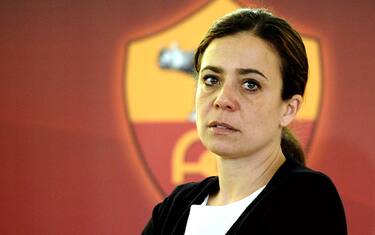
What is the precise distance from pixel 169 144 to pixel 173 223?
1071 mm

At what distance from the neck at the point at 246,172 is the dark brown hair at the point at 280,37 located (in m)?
0.04

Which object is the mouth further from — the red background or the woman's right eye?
the red background

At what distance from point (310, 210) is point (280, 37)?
0.29 meters

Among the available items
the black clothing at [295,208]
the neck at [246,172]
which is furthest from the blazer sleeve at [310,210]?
the neck at [246,172]

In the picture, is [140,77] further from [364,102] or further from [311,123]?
[364,102]

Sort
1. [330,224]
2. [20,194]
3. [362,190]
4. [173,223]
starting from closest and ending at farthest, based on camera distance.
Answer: [330,224] < [173,223] < [362,190] < [20,194]

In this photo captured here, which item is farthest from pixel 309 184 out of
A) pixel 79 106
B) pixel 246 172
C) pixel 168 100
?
pixel 79 106

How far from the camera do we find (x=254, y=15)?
978mm

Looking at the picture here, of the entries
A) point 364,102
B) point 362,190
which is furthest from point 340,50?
point 362,190

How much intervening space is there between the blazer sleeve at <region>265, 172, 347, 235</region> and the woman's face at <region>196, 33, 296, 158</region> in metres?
0.12

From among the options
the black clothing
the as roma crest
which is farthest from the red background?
the black clothing

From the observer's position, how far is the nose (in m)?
0.90

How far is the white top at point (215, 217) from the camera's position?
92cm

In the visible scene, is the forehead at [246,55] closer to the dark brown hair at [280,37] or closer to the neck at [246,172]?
the dark brown hair at [280,37]
